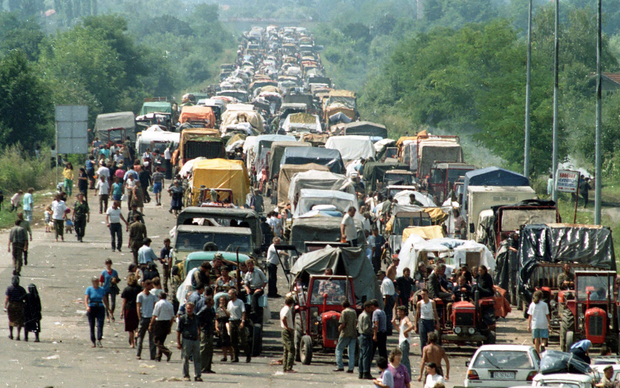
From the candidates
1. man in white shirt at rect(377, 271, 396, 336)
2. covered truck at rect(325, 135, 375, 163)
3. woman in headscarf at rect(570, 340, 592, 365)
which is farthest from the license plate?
covered truck at rect(325, 135, 375, 163)

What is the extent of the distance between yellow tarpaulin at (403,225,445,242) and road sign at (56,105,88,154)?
14403 mm

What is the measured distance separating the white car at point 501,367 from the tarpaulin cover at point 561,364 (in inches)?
16.6

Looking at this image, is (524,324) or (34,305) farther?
(524,324)

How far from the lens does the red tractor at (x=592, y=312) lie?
20094 mm

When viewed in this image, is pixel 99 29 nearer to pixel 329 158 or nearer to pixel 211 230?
pixel 329 158

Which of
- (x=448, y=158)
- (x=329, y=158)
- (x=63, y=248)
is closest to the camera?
(x=63, y=248)

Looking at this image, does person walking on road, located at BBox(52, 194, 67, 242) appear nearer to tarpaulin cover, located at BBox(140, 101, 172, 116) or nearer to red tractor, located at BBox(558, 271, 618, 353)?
red tractor, located at BBox(558, 271, 618, 353)

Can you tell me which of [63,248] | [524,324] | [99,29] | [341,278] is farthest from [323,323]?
[99,29]

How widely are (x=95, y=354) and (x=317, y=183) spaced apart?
599 inches

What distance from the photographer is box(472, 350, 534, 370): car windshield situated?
1642cm

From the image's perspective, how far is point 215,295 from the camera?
743 inches

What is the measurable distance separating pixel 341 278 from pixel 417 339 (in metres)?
3.48

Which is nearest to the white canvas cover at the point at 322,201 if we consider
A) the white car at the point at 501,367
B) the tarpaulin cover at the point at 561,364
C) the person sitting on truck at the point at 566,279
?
the person sitting on truck at the point at 566,279

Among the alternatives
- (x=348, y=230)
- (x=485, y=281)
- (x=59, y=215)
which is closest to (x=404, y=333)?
(x=485, y=281)
